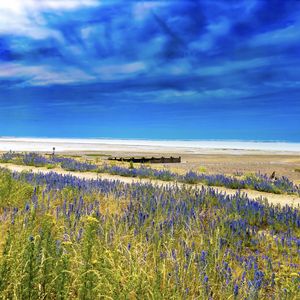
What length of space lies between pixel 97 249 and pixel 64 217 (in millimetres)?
1868

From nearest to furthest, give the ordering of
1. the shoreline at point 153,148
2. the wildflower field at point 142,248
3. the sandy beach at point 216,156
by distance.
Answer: the wildflower field at point 142,248
the sandy beach at point 216,156
the shoreline at point 153,148

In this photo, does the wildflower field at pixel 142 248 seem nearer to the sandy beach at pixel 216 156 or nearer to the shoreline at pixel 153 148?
the sandy beach at pixel 216 156

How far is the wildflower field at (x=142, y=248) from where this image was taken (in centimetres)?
351

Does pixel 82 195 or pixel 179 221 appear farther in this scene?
pixel 82 195

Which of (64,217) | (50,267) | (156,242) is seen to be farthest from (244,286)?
(64,217)

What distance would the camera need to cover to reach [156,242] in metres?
5.68

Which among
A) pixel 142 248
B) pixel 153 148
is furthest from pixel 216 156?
pixel 142 248

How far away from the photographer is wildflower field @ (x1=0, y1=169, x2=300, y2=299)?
3.51 m

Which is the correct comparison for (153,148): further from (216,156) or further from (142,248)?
(142,248)

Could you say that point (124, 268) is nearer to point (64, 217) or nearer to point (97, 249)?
point (97, 249)

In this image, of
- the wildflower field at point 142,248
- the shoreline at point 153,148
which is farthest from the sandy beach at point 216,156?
the wildflower field at point 142,248

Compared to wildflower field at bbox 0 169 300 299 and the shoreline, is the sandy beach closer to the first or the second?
the shoreline

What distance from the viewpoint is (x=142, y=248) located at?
16.8 ft

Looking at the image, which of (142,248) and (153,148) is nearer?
(142,248)
